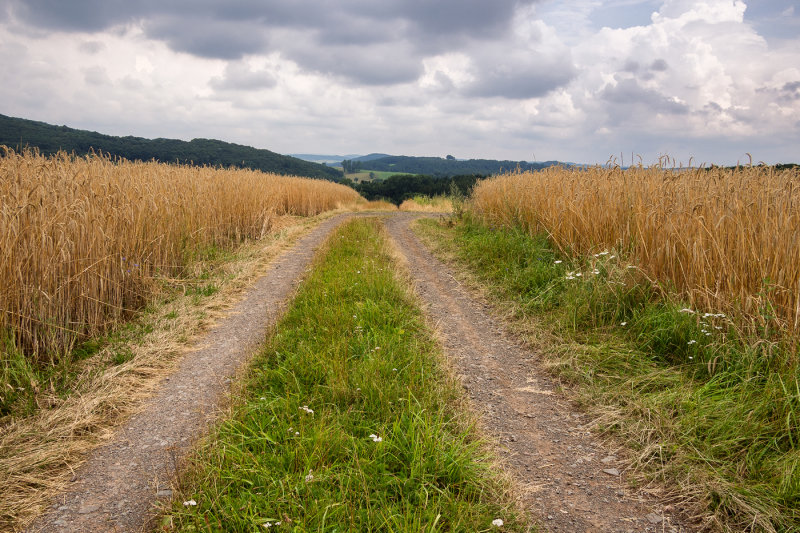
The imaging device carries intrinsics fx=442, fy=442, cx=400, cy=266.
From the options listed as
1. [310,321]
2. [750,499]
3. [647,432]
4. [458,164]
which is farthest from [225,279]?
[458,164]

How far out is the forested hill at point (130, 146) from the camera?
15.2m

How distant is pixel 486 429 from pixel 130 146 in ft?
99.1

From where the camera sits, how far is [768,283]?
367 centimetres

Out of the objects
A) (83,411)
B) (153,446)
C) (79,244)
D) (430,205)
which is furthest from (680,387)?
(430,205)

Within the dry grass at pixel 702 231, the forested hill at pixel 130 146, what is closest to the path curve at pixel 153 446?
the dry grass at pixel 702 231

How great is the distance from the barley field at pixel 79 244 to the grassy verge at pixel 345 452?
2062 mm

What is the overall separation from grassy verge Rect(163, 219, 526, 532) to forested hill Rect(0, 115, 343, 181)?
19.3ft

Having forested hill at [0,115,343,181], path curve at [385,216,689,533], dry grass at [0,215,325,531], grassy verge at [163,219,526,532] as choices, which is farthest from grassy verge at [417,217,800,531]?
forested hill at [0,115,343,181]

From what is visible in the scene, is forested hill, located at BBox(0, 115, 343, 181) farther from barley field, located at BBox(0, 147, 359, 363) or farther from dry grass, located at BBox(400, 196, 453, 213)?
dry grass, located at BBox(400, 196, 453, 213)

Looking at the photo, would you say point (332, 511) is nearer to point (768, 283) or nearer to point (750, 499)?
point (750, 499)

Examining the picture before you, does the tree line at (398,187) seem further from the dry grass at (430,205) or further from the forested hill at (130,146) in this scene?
the dry grass at (430,205)

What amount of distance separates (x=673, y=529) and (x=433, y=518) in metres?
1.32

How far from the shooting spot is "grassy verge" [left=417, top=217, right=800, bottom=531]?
2.51m

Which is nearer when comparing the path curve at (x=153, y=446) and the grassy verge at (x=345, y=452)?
the grassy verge at (x=345, y=452)
